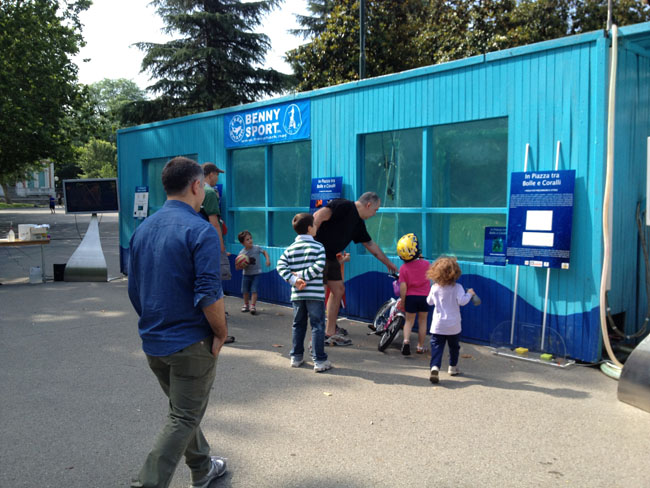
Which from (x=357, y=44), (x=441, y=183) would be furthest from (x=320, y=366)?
(x=357, y=44)

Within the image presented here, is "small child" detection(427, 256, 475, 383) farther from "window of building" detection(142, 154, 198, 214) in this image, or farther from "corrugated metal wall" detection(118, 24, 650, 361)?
"window of building" detection(142, 154, 198, 214)

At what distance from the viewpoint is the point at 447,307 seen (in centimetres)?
539

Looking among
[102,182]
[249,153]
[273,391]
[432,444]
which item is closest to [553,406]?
[432,444]

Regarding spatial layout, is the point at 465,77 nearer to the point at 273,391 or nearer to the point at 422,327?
the point at 422,327

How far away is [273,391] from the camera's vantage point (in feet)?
16.7

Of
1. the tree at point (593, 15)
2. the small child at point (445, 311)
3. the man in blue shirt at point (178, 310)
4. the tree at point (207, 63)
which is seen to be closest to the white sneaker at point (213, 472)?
the man in blue shirt at point (178, 310)

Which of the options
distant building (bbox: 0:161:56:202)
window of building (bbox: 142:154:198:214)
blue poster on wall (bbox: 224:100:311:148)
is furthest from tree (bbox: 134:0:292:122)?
distant building (bbox: 0:161:56:202)

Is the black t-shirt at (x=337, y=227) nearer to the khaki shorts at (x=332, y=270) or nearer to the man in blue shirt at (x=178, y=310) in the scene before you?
the khaki shorts at (x=332, y=270)

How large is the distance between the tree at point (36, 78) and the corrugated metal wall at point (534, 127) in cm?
1914

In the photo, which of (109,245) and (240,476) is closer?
(240,476)

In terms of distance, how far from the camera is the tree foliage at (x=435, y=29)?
1803 centimetres

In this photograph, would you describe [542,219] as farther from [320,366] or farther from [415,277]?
[320,366]

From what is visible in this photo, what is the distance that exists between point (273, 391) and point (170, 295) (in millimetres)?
2459

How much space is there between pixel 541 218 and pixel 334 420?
316 cm
